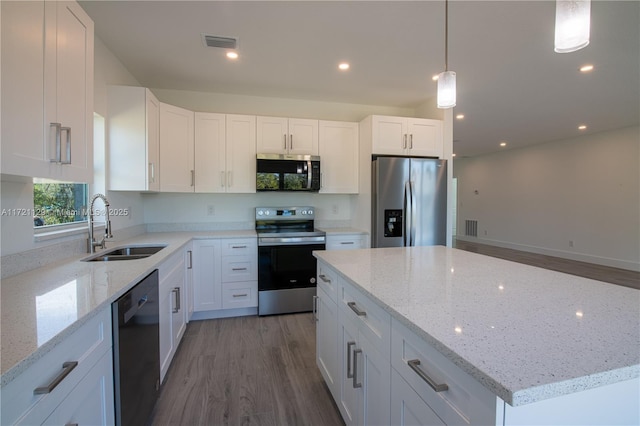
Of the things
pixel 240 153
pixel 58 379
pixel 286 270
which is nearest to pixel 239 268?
pixel 286 270

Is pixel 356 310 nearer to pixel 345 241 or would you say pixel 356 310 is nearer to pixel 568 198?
pixel 345 241

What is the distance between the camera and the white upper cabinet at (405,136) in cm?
338

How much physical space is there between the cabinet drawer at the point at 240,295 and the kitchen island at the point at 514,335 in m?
1.88

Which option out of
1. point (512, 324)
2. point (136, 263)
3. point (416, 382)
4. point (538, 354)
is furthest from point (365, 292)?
point (136, 263)

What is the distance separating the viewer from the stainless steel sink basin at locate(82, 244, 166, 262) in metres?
2.03

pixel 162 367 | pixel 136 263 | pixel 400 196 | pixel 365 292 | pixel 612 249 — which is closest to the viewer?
pixel 365 292

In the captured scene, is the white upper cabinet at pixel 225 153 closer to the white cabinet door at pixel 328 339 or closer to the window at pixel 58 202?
the window at pixel 58 202

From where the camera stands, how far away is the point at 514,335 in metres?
0.77

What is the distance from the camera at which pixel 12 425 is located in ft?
2.21

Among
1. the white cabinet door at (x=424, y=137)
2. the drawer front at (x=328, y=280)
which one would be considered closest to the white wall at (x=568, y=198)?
the white cabinet door at (x=424, y=137)

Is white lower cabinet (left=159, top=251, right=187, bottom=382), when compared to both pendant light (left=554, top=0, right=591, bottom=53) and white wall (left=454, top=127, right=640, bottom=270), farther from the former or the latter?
white wall (left=454, top=127, right=640, bottom=270)

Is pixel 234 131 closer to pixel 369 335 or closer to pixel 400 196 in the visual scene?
pixel 400 196

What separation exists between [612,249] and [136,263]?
7615mm

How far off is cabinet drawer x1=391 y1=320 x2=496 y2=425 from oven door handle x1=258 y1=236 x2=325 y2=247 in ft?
7.39
